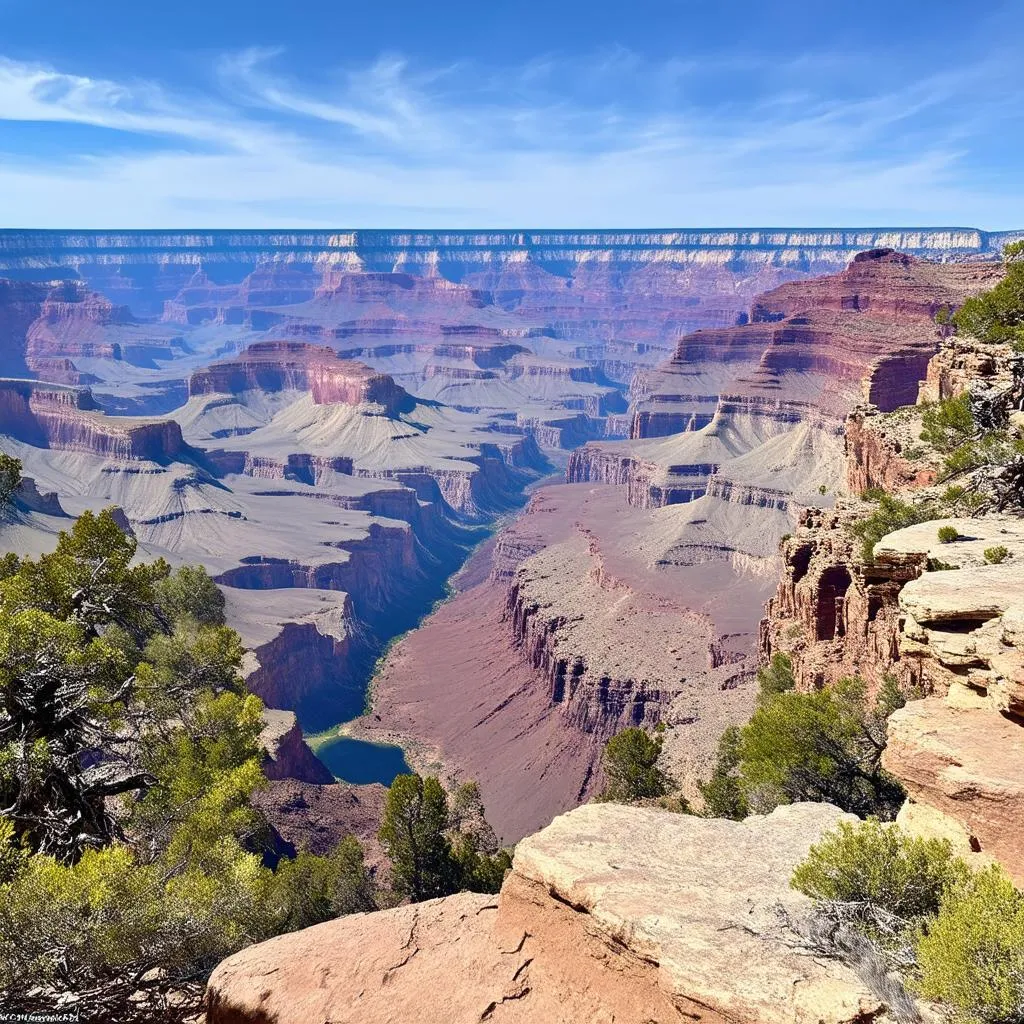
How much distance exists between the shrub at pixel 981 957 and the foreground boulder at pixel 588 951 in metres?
0.83

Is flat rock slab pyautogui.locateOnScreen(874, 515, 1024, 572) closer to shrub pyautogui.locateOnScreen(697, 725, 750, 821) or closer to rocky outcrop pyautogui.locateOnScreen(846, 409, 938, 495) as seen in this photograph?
rocky outcrop pyautogui.locateOnScreen(846, 409, 938, 495)

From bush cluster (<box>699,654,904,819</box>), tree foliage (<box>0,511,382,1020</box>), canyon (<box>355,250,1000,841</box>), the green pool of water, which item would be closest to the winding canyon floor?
canyon (<box>355,250,1000,841</box>)

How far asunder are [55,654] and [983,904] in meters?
18.0

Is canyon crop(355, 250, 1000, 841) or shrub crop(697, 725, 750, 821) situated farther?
canyon crop(355, 250, 1000, 841)

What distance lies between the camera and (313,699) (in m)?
84.9

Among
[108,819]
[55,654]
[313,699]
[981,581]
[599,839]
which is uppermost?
[981,581]

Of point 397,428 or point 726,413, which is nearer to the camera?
point 726,413

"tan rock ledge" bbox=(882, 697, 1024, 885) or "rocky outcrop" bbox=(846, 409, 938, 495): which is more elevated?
"rocky outcrop" bbox=(846, 409, 938, 495)

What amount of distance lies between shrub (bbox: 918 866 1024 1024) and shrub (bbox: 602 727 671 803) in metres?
24.3

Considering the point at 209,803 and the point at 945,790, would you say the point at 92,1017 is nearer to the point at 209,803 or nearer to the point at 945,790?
the point at 209,803

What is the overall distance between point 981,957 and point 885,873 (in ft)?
8.03

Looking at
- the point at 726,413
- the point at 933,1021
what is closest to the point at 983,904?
the point at 933,1021

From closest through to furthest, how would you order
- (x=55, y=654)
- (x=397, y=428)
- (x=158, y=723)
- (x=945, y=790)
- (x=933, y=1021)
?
(x=933, y=1021) < (x=945, y=790) < (x=55, y=654) < (x=158, y=723) < (x=397, y=428)

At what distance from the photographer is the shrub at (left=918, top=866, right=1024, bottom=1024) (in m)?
9.05
